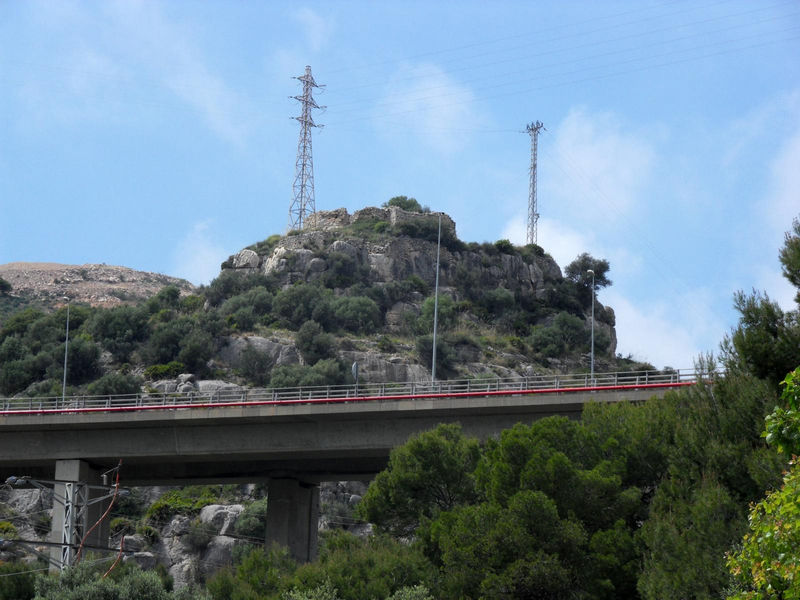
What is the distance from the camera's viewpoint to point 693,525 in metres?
30.8

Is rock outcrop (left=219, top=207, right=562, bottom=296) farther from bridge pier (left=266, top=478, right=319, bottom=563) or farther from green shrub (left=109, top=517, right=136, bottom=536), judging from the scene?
bridge pier (left=266, top=478, right=319, bottom=563)

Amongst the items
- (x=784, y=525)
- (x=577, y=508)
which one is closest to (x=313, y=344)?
(x=577, y=508)

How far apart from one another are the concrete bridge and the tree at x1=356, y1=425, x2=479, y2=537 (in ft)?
17.7

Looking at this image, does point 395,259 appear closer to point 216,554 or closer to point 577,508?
point 216,554

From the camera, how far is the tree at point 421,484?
40.7 m

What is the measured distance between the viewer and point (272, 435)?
49750 mm

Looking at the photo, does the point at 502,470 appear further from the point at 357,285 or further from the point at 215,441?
the point at 357,285

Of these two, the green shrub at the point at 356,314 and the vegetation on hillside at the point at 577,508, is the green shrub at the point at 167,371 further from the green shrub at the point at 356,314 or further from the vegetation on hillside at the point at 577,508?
the vegetation on hillside at the point at 577,508

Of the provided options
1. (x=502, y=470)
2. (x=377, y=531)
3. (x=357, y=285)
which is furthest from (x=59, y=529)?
(x=357, y=285)

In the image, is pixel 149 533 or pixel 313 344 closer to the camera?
pixel 149 533

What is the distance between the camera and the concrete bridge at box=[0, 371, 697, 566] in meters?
46.3

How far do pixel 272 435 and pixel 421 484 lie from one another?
11263mm

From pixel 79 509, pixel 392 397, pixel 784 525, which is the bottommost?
pixel 79 509

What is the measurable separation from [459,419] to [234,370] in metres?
48.7
